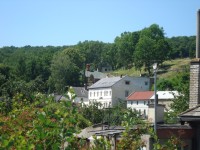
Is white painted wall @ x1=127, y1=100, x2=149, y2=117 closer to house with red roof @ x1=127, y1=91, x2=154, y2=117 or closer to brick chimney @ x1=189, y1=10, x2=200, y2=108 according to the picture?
house with red roof @ x1=127, y1=91, x2=154, y2=117

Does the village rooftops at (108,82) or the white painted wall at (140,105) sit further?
the village rooftops at (108,82)

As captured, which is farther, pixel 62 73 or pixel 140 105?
pixel 62 73

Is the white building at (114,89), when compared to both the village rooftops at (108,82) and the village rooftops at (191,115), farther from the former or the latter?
the village rooftops at (191,115)

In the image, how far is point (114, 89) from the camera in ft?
335

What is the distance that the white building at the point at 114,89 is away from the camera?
102 meters

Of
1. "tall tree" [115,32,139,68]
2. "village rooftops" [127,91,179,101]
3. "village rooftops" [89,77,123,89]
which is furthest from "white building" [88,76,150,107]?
"tall tree" [115,32,139,68]

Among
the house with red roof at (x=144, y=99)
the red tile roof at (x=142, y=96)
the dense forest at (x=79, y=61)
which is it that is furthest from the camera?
the dense forest at (x=79, y=61)

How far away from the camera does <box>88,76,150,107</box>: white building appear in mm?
102250

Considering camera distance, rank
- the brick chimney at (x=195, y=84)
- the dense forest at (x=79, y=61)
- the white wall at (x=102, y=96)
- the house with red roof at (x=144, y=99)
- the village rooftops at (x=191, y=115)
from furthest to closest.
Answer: the dense forest at (x=79, y=61) < the white wall at (x=102, y=96) < the house with red roof at (x=144, y=99) < the brick chimney at (x=195, y=84) < the village rooftops at (x=191, y=115)

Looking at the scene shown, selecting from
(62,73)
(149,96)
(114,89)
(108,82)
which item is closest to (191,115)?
(149,96)

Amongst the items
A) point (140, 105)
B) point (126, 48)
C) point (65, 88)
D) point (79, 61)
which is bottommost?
point (140, 105)

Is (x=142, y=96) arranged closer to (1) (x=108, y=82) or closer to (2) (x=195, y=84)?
(1) (x=108, y=82)

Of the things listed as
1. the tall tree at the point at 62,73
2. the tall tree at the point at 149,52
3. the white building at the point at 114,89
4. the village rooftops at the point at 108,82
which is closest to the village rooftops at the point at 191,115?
the white building at the point at 114,89

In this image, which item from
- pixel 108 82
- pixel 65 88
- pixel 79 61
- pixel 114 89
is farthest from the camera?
pixel 79 61
